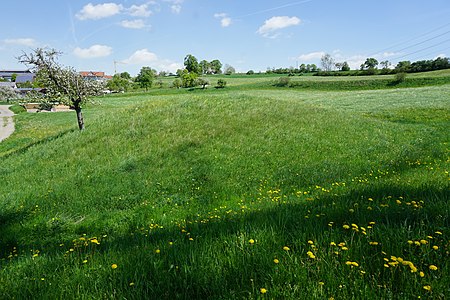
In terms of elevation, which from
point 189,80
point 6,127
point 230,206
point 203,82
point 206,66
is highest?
point 206,66

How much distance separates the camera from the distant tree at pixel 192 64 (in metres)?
146

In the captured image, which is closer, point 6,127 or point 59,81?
point 59,81

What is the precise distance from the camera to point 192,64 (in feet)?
482

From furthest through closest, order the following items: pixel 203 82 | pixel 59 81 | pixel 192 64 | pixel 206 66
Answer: pixel 206 66 → pixel 192 64 → pixel 203 82 → pixel 59 81

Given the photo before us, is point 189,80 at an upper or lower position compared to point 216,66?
lower

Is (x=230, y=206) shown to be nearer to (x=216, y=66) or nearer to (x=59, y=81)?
(x=59, y=81)

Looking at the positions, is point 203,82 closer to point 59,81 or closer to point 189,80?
point 189,80

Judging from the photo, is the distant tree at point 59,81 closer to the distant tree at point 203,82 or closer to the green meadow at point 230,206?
the green meadow at point 230,206

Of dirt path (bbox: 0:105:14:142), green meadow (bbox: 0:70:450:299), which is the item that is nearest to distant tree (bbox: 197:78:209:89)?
dirt path (bbox: 0:105:14:142)

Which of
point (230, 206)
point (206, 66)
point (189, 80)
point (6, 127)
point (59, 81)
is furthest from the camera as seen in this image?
point (206, 66)

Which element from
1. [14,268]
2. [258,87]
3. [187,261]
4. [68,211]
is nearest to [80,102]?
[68,211]

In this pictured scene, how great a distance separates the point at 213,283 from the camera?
276 centimetres

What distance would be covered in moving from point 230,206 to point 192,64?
482 ft

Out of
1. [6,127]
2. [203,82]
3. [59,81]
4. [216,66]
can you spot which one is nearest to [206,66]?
[216,66]
